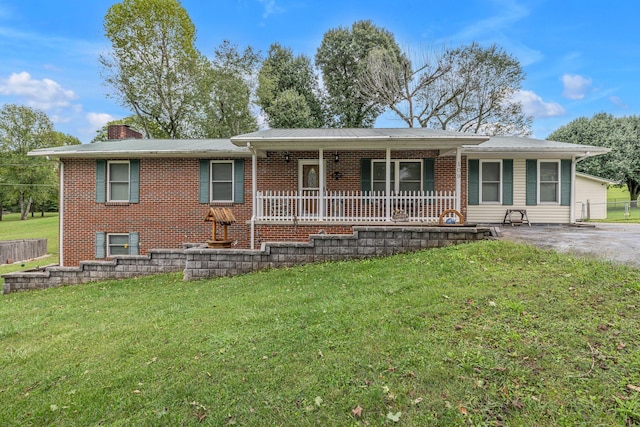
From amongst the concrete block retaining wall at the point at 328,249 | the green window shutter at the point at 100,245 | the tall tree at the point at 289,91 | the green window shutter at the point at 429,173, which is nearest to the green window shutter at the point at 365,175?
the green window shutter at the point at 429,173

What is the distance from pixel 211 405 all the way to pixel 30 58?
80.8 ft

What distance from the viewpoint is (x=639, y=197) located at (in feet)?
82.3

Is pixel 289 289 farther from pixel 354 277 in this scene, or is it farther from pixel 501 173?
pixel 501 173

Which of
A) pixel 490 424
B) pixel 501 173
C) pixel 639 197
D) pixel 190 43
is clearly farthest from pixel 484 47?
pixel 490 424

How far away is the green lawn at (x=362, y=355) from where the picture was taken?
Result: 8.05 feet

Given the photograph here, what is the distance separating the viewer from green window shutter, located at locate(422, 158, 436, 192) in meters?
9.89

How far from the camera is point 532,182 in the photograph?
1059cm

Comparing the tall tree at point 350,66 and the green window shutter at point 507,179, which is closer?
the green window shutter at point 507,179

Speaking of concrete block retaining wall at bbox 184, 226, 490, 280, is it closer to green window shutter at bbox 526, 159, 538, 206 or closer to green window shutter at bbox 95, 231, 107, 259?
green window shutter at bbox 526, 159, 538, 206

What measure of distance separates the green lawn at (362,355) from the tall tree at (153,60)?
18.7m

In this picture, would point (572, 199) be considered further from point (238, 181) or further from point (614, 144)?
point (614, 144)

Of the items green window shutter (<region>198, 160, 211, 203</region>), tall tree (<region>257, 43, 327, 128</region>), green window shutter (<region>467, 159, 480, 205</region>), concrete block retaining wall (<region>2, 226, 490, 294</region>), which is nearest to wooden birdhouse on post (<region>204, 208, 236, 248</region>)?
concrete block retaining wall (<region>2, 226, 490, 294</region>)

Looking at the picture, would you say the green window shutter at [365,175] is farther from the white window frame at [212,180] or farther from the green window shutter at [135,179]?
the green window shutter at [135,179]

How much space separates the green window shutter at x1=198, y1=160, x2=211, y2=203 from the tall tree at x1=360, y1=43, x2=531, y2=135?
53.0 feet
